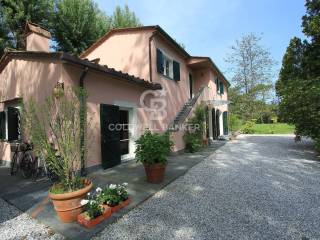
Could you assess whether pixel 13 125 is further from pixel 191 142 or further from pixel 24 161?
pixel 191 142

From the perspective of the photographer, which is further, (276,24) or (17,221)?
(276,24)

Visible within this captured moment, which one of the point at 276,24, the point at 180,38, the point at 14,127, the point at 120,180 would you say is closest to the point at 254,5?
the point at 276,24

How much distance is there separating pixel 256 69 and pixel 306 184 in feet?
93.3

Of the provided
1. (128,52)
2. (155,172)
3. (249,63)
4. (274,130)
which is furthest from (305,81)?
(249,63)

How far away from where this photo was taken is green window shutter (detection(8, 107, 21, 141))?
7605 mm

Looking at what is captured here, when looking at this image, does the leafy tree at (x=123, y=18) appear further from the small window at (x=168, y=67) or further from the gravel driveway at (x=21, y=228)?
the gravel driveway at (x=21, y=228)

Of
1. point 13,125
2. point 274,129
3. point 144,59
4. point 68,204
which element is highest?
point 144,59

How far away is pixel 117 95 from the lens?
26.1 feet

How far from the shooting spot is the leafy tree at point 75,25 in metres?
17.5

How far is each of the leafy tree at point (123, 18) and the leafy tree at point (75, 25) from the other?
4154 mm

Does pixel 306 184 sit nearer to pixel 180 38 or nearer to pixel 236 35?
pixel 180 38

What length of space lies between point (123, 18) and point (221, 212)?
23.9 metres

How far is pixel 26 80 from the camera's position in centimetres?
746

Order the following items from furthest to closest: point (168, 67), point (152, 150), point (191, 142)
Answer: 1. point (168, 67)
2. point (191, 142)
3. point (152, 150)
